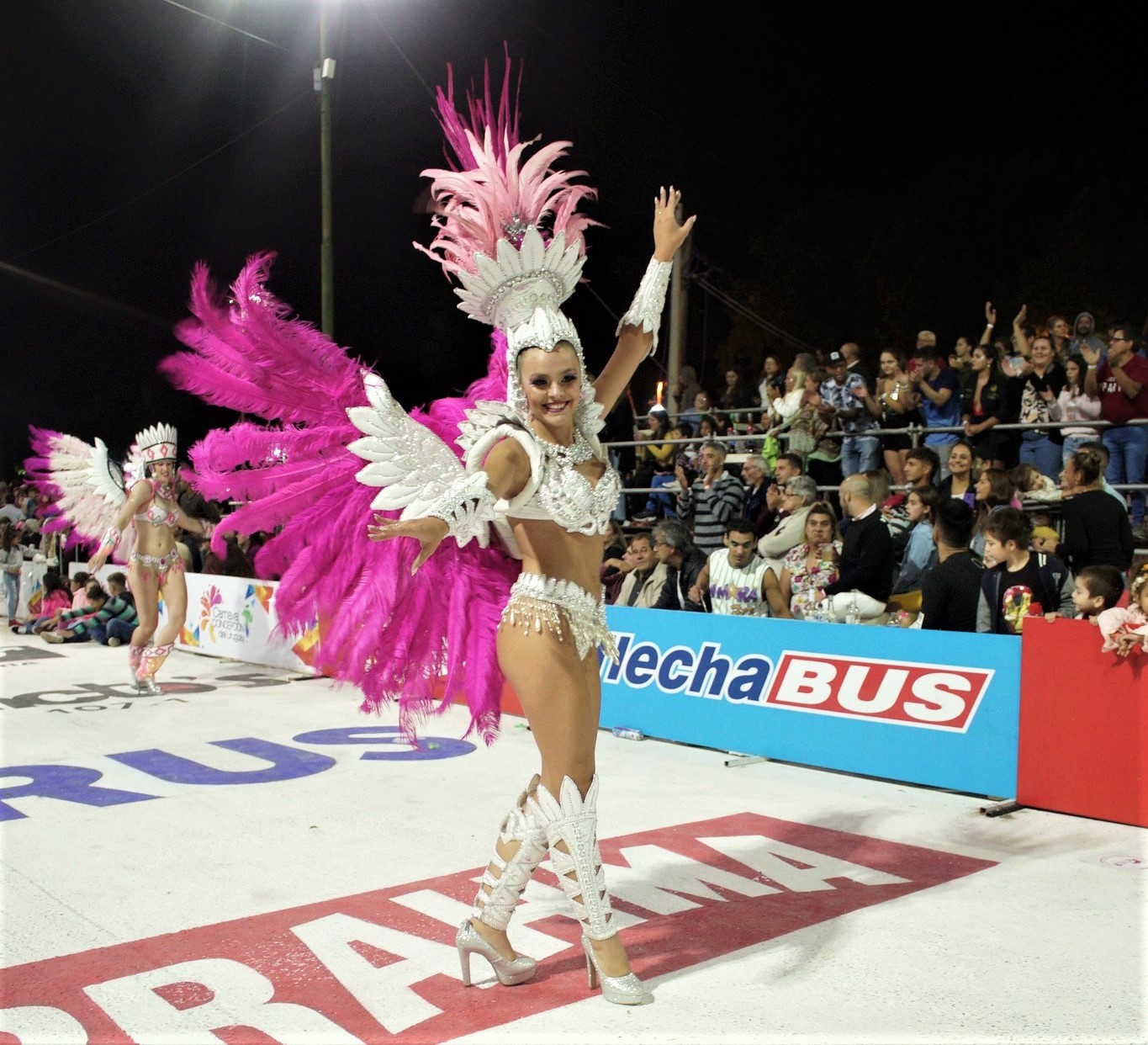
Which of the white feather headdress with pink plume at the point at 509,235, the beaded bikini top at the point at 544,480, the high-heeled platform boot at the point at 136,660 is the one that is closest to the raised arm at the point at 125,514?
the high-heeled platform boot at the point at 136,660

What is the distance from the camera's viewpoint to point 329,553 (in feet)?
12.4

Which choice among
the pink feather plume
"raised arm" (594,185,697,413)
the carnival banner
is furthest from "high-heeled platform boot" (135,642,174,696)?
"raised arm" (594,185,697,413)

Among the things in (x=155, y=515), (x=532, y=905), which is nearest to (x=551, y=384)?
(x=532, y=905)

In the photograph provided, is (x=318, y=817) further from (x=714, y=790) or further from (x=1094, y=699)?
(x=1094, y=699)

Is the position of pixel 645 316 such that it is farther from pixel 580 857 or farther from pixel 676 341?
pixel 676 341

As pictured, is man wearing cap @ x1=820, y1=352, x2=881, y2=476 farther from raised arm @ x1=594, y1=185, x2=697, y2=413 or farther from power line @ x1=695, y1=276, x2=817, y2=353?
power line @ x1=695, y1=276, x2=817, y2=353

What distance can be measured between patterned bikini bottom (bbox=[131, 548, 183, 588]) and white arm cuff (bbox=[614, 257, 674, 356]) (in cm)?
631

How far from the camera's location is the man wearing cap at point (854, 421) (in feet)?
30.3

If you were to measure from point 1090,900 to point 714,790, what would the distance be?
81.3 inches

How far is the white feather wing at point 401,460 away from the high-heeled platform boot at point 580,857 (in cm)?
97

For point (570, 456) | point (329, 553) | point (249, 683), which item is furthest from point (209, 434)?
point (249, 683)

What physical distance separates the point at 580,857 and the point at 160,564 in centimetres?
689

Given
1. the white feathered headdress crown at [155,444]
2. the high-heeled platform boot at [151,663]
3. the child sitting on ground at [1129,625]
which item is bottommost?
the high-heeled platform boot at [151,663]

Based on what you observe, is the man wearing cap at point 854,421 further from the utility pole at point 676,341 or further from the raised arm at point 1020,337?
the utility pole at point 676,341
